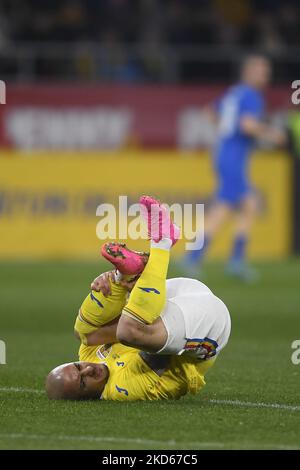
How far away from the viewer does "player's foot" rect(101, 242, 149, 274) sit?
6.59 metres

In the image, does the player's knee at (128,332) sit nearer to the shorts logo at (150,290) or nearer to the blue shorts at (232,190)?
the shorts logo at (150,290)

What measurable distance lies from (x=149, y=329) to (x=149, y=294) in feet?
0.64

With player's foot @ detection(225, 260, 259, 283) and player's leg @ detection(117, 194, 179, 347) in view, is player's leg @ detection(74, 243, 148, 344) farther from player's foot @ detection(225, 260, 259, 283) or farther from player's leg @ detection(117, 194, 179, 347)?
player's foot @ detection(225, 260, 259, 283)

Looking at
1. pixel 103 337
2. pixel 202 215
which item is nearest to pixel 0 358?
pixel 103 337

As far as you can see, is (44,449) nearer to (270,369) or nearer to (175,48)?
(270,369)

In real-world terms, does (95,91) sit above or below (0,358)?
above

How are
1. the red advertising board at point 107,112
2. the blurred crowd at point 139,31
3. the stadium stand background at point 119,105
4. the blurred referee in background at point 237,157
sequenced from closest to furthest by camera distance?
the blurred referee in background at point 237,157 < the stadium stand background at point 119,105 < the red advertising board at point 107,112 < the blurred crowd at point 139,31

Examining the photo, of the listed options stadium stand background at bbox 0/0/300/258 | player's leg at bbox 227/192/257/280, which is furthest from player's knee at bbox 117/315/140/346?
stadium stand background at bbox 0/0/300/258

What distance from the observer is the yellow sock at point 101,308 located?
22.3 ft

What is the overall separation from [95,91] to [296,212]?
404 centimetres

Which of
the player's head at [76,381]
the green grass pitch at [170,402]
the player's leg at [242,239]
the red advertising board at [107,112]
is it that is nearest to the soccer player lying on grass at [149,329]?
the player's head at [76,381]

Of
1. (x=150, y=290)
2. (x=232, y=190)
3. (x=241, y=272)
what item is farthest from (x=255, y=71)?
(x=150, y=290)

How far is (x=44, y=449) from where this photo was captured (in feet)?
17.5

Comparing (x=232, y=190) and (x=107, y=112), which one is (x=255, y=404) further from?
(x=107, y=112)
